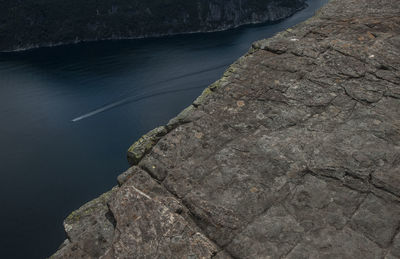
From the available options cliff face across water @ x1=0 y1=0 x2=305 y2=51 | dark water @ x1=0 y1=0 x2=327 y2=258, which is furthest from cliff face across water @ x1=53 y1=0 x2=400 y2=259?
cliff face across water @ x1=0 y1=0 x2=305 y2=51

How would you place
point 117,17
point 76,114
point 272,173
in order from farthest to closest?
point 117,17 < point 76,114 < point 272,173

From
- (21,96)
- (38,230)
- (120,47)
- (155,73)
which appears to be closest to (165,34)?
(120,47)

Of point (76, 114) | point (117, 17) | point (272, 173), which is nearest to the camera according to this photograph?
point (272, 173)

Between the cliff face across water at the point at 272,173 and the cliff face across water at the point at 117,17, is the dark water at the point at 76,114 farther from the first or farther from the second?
the cliff face across water at the point at 272,173

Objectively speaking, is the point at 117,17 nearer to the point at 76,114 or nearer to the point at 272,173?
the point at 76,114

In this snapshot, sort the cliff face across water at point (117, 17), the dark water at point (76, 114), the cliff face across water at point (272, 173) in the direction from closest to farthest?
the cliff face across water at point (272, 173), the dark water at point (76, 114), the cliff face across water at point (117, 17)

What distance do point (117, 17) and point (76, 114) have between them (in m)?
89.9

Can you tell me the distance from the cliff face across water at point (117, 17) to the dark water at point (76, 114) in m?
21.2

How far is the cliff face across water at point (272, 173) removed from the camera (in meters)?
4.99

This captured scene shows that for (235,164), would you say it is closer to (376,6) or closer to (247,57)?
(247,57)

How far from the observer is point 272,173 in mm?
5785

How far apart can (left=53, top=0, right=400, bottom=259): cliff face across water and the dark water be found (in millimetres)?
43884

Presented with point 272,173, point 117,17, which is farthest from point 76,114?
point 117,17

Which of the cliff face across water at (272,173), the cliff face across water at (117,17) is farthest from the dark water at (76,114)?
the cliff face across water at (272,173)
